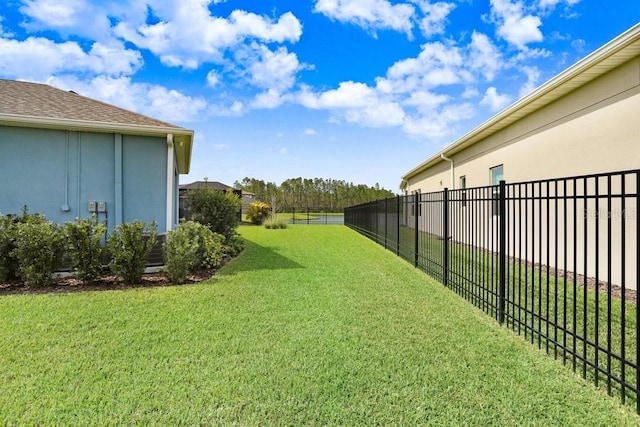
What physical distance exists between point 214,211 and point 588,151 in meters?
8.65

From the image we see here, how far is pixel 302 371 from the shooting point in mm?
2730

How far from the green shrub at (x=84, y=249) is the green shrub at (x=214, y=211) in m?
3.80

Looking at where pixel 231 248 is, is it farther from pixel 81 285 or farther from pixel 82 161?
pixel 82 161

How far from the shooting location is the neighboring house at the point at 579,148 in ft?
15.5

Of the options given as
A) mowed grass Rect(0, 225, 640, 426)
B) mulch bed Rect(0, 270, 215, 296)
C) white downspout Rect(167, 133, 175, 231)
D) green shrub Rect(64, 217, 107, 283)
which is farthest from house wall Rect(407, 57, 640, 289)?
green shrub Rect(64, 217, 107, 283)

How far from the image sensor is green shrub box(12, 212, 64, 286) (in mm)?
5137

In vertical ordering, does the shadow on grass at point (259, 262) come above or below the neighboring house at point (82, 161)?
below

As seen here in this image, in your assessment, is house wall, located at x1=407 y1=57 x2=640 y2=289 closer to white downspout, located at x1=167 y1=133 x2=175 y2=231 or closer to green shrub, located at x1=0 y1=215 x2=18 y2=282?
white downspout, located at x1=167 y1=133 x2=175 y2=231

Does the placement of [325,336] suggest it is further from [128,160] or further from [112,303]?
[128,160]

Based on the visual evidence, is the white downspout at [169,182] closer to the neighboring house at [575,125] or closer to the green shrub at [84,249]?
the green shrub at [84,249]

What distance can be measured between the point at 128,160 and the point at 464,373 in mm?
7096

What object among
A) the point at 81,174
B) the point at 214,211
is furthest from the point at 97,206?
the point at 214,211

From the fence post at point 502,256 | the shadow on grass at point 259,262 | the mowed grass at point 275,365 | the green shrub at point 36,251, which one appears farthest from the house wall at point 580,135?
the green shrub at point 36,251

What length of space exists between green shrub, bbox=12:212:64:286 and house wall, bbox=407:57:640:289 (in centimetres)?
668
